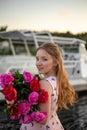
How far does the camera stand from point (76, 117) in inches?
385

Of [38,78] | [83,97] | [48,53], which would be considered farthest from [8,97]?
[83,97]

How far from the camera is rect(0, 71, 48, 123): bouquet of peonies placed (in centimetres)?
268

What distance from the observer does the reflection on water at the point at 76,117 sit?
338 inches

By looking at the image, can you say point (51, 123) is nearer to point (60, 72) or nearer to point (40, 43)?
point (60, 72)

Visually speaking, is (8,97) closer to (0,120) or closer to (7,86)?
(7,86)

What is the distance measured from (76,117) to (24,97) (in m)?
7.13

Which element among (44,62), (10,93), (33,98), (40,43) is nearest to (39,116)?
(33,98)

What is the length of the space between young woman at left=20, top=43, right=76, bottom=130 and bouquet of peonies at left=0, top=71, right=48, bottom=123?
0.16ft

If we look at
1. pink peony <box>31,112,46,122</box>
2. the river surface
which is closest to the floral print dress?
pink peony <box>31,112,46,122</box>

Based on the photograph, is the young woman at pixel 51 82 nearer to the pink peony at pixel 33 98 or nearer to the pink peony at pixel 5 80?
the pink peony at pixel 33 98

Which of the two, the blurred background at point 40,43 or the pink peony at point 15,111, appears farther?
the blurred background at point 40,43

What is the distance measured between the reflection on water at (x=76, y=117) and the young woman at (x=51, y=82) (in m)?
5.49

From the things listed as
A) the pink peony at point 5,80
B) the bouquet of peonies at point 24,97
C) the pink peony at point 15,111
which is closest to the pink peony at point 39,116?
the bouquet of peonies at point 24,97

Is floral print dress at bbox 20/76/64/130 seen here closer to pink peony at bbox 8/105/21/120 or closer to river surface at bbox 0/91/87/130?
pink peony at bbox 8/105/21/120
